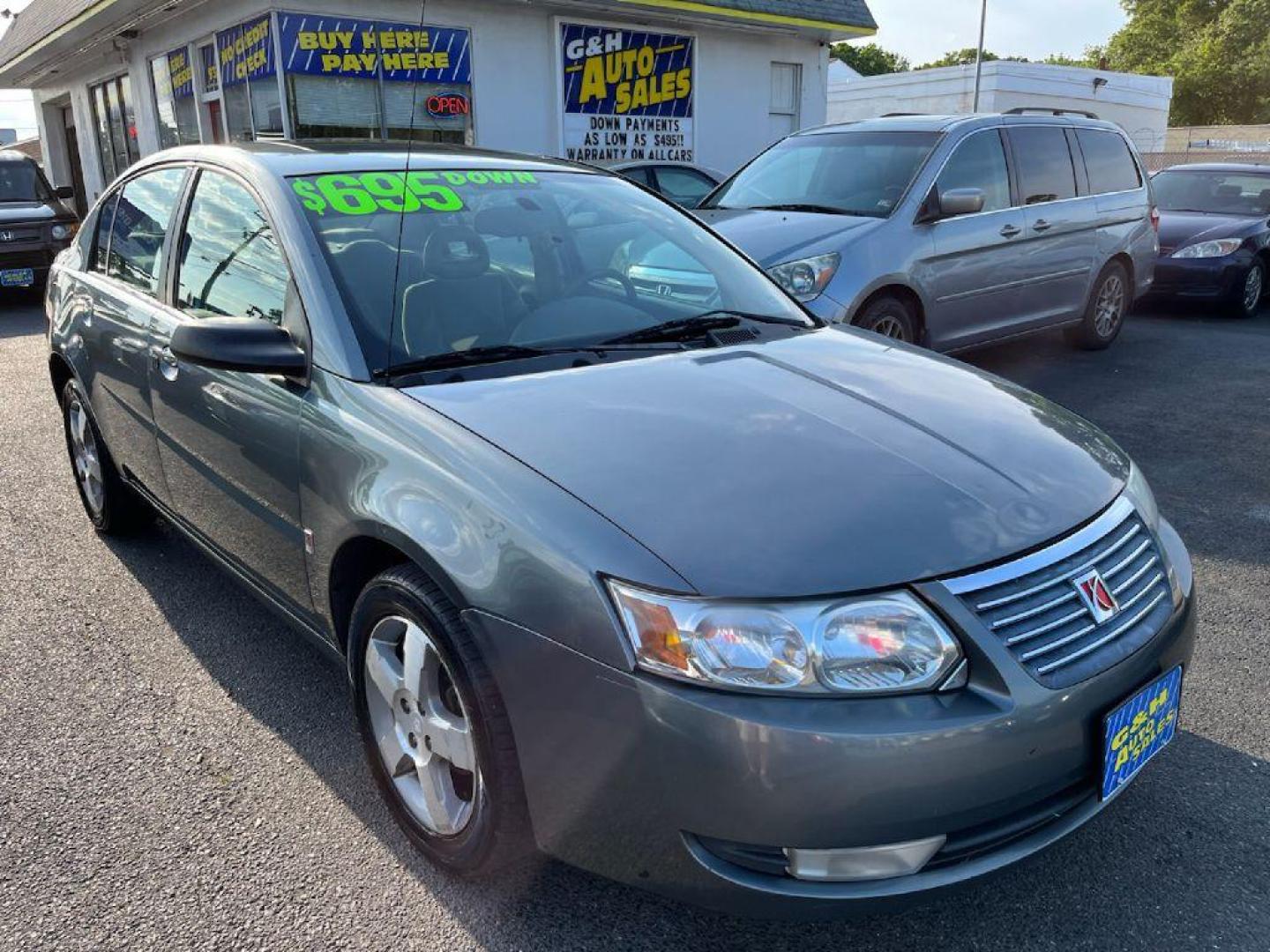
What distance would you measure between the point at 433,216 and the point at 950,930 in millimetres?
2204

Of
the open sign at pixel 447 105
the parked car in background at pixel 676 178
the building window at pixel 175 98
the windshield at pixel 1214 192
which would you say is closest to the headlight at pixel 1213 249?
the windshield at pixel 1214 192

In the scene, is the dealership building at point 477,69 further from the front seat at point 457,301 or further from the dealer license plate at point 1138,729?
the dealer license plate at point 1138,729

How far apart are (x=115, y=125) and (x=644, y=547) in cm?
1980

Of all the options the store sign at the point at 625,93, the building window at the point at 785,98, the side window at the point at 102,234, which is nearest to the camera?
the side window at the point at 102,234

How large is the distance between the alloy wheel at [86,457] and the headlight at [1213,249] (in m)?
9.54

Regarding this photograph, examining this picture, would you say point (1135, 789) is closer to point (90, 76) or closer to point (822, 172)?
point (822, 172)

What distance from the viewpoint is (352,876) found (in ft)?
7.55

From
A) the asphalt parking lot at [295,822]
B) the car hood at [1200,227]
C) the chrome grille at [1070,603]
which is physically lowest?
the asphalt parking lot at [295,822]

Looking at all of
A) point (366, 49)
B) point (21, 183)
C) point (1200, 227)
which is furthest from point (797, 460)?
point (21, 183)

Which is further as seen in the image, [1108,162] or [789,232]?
[1108,162]

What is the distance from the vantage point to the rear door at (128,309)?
134 inches

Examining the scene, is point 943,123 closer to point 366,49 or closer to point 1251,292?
point 1251,292

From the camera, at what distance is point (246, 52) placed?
495 inches

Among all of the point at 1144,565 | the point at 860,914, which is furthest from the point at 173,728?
the point at 1144,565
